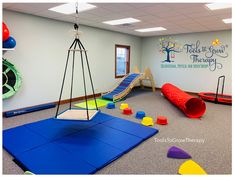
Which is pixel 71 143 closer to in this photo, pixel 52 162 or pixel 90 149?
pixel 90 149

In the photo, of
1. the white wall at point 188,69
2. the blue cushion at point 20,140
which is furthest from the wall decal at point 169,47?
the blue cushion at point 20,140

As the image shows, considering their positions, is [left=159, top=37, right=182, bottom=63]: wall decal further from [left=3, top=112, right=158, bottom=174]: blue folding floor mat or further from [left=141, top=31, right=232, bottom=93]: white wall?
[left=3, top=112, right=158, bottom=174]: blue folding floor mat

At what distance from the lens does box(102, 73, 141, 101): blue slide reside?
6.39m

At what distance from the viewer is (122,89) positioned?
6.85 m

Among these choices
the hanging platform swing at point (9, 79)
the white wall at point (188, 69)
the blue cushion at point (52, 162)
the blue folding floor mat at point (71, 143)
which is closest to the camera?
the blue cushion at point (52, 162)

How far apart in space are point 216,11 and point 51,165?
4.80 meters

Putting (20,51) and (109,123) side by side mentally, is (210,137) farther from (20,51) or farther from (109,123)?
(20,51)

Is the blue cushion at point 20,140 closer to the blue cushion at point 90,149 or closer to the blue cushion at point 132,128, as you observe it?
the blue cushion at point 90,149

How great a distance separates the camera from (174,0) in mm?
3670

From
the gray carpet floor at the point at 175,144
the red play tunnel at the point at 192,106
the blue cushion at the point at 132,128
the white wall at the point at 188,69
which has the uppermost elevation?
the white wall at the point at 188,69

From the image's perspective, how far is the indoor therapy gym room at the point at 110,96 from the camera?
104 inches

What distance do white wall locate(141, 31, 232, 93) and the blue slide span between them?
77.8 inches

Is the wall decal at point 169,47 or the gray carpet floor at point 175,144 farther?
the wall decal at point 169,47

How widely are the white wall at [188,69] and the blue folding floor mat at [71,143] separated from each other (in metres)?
4.82
